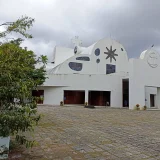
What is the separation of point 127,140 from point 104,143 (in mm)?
877

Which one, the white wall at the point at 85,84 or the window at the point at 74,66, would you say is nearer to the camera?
the white wall at the point at 85,84

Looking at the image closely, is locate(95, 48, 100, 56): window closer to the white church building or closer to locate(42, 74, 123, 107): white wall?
the white church building

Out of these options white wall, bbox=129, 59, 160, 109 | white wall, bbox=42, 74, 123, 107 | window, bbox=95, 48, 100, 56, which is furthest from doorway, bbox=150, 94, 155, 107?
window, bbox=95, 48, 100, 56

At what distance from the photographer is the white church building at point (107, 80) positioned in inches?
810

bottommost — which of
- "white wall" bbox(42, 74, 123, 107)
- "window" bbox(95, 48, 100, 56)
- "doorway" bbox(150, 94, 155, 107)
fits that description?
"doorway" bbox(150, 94, 155, 107)

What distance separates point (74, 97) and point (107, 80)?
15.8 ft

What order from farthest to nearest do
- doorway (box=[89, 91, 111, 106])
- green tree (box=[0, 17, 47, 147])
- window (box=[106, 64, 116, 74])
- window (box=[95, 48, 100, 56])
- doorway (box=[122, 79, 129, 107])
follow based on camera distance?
window (box=[106, 64, 116, 74]) → window (box=[95, 48, 100, 56]) → doorway (box=[89, 91, 111, 106]) → doorway (box=[122, 79, 129, 107]) → green tree (box=[0, 17, 47, 147])

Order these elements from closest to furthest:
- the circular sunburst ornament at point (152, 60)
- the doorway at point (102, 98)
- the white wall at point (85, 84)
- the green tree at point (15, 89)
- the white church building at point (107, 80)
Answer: the green tree at point (15, 89) → the white church building at point (107, 80) → the circular sunburst ornament at point (152, 60) → the white wall at point (85, 84) → the doorway at point (102, 98)

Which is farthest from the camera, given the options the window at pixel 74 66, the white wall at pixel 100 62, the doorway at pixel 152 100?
the window at pixel 74 66

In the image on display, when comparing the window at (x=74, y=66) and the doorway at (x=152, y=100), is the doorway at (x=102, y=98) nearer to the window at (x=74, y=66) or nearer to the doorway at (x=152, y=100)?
the window at (x=74, y=66)

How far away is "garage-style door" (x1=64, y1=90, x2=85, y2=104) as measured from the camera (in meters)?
24.4

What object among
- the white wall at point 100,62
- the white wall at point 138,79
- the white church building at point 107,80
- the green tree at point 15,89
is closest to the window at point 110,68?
the white church building at point 107,80

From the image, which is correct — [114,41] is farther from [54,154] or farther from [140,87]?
[54,154]

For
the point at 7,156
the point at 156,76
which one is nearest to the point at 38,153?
the point at 7,156
